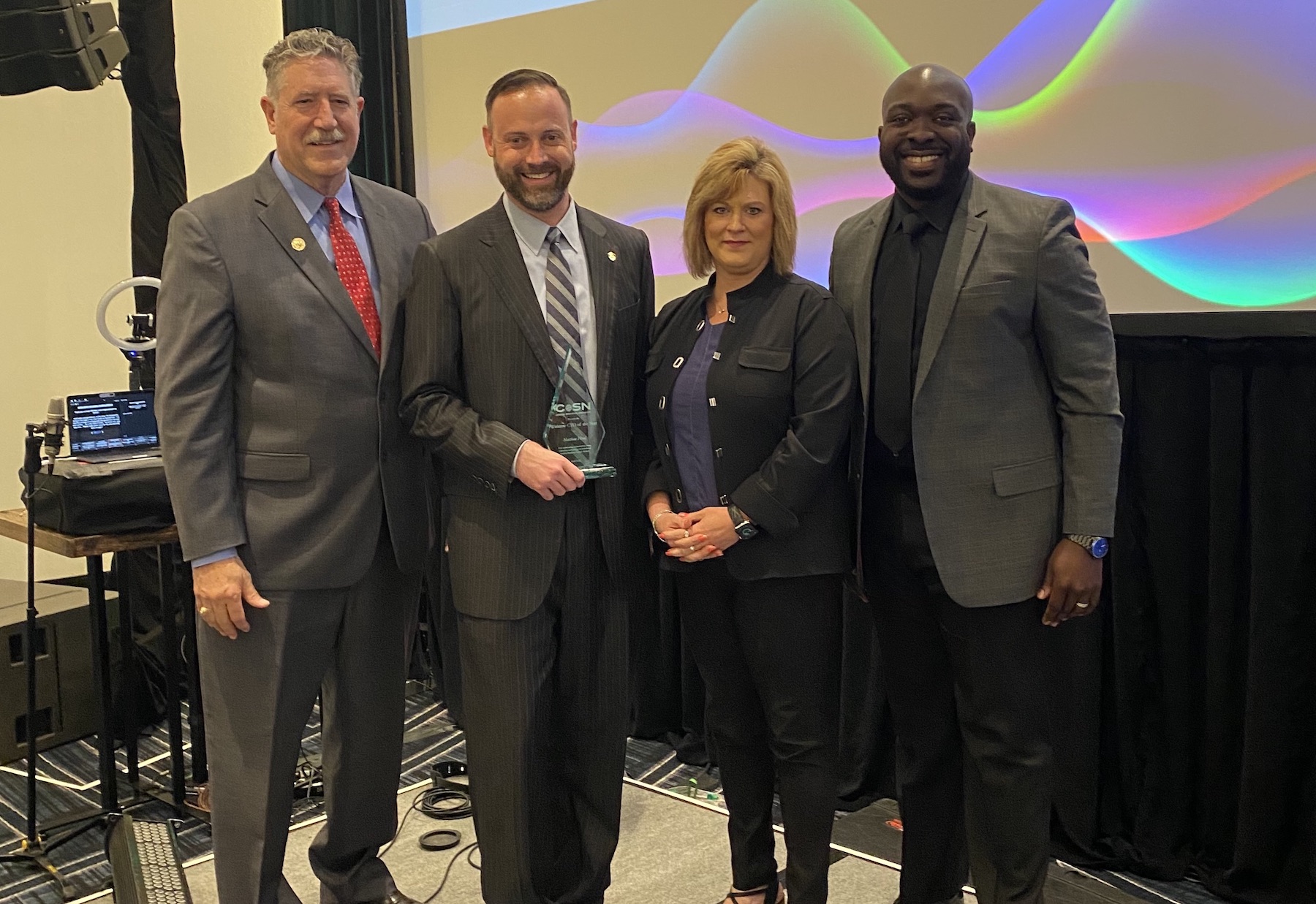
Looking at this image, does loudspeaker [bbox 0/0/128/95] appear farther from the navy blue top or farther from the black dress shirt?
the black dress shirt

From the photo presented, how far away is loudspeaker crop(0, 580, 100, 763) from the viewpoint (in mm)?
3621

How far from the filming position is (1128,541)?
2688 mm

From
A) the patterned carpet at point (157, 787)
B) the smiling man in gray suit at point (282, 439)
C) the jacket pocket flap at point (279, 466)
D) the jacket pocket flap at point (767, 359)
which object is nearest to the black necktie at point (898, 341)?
the jacket pocket flap at point (767, 359)

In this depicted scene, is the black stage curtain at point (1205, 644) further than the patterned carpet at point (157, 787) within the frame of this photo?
No

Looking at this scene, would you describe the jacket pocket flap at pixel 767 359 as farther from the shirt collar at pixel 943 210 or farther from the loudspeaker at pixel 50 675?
the loudspeaker at pixel 50 675

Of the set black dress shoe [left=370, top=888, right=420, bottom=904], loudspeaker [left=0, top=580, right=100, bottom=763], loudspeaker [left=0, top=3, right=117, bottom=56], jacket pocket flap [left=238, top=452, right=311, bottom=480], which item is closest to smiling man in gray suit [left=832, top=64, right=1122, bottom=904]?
jacket pocket flap [left=238, top=452, right=311, bottom=480]

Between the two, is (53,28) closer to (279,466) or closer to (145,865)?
(279,466)

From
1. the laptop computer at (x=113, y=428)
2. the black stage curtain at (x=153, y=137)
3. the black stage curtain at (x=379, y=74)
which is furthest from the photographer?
the black stage curtain at (x=153, y=137)

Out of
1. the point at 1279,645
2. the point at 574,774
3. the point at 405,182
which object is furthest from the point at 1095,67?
the point at 405,182

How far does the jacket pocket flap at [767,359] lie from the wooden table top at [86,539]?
1706 mm

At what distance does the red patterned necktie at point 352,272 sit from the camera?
7.30 feet

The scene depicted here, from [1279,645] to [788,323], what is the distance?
1.40 metres

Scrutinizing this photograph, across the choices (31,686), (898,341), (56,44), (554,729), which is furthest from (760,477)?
(56,44)

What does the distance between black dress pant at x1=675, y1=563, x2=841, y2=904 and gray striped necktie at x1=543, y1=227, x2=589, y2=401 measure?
441 mm
